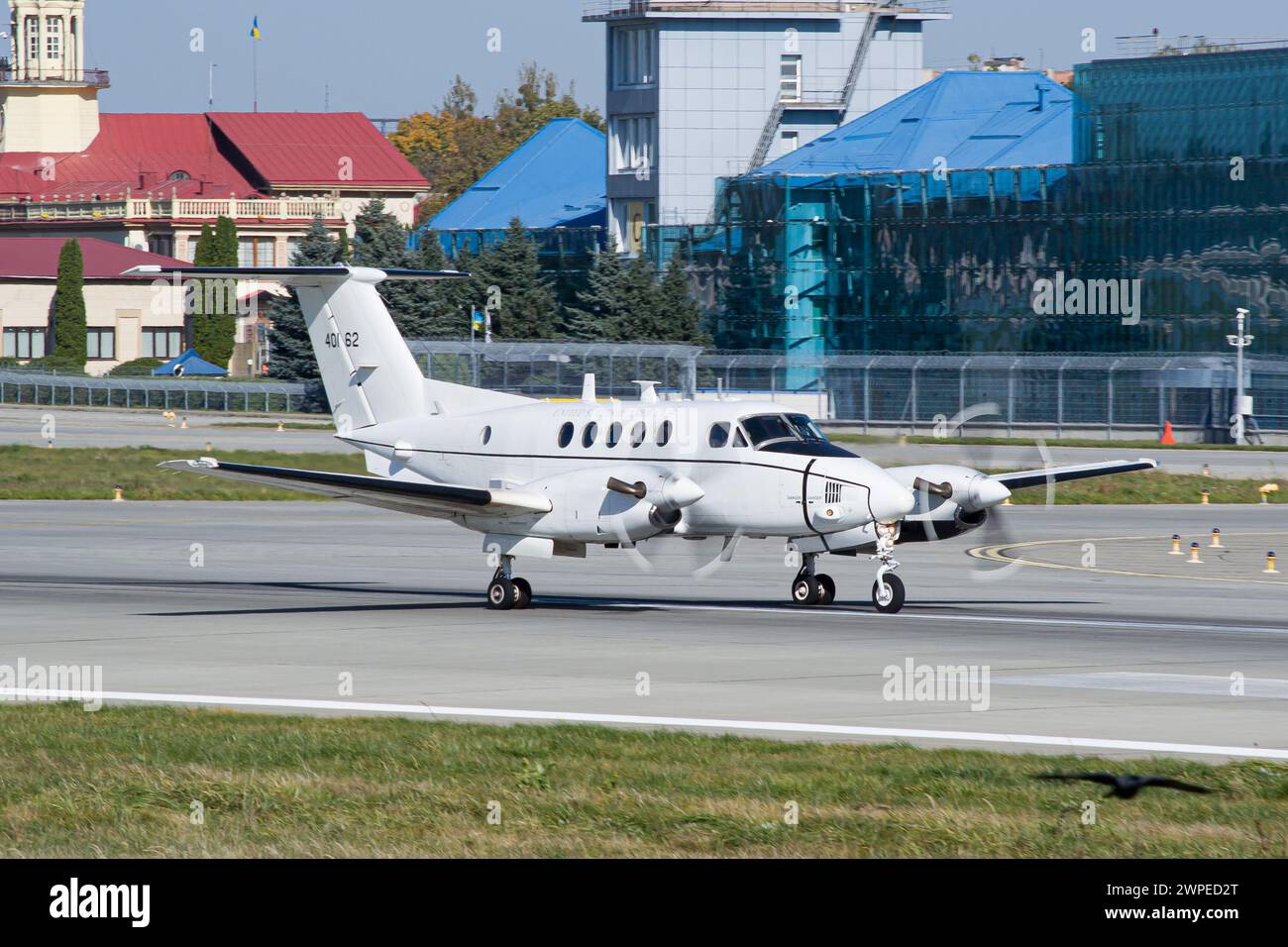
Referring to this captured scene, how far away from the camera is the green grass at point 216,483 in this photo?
165ft

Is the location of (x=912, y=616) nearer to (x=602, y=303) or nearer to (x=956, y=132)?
(x=602, y=303)

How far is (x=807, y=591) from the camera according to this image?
26.0m

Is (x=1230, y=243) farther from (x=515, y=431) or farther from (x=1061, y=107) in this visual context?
(x=515, y=431)

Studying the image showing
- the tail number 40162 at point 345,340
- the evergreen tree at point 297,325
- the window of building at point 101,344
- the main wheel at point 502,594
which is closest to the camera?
the main wheel at point 502,594

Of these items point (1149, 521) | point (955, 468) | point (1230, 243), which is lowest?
point (1149, 521)

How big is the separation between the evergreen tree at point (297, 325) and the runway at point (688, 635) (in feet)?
165

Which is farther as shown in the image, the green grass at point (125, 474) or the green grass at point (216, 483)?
the green grass at point (125, 474)

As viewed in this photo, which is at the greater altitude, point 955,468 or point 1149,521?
point 955,468

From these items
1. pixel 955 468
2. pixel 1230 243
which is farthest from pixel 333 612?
pixel 1230 243

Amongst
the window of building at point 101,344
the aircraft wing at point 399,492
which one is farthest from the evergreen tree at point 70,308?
the aircraft wing at point 399,492

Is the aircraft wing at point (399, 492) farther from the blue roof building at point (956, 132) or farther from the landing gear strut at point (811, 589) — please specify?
the blue roof building at point (956, 132)

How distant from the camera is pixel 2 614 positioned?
24.7 meters

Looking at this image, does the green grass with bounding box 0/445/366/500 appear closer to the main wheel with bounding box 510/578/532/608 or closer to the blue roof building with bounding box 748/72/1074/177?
the main wheel with bounding box 510/578/532/608
